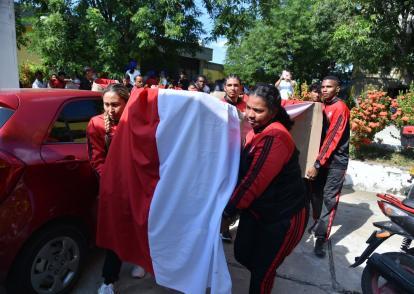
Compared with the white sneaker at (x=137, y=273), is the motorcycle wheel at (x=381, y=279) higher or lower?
higher

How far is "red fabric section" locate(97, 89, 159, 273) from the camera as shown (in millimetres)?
2344

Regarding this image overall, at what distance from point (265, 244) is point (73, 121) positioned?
6.27 ft

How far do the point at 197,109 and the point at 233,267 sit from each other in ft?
6.14

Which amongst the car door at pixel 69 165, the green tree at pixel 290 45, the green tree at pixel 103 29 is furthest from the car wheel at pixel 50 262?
the green tree at pixel 290 45

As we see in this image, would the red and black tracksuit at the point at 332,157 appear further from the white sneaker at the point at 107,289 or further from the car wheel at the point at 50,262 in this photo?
the car wheel at the point at 50,262

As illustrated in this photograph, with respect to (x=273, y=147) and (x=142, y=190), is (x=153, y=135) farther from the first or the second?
(x=273, y=147)

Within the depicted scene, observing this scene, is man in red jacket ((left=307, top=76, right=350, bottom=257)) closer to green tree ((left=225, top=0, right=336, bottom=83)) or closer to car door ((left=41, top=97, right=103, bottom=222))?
car door ((left=41, top=97, right=103, bottom=222))

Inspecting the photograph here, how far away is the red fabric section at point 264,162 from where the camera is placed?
2.08 metres

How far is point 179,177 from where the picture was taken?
90.1 inches

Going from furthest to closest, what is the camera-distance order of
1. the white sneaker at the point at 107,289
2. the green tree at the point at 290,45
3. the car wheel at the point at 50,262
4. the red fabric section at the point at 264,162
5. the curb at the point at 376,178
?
the green tree at the point at 290,45, the curb at the point at 376,178, the white sneaker at the point at 107,289, the car wheel at the point at 50,262, the red fabric section at the point at 264,162

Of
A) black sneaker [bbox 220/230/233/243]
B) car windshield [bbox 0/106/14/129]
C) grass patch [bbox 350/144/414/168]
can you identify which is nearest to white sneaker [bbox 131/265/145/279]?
black sneaker [bbox 220/230/233/243]

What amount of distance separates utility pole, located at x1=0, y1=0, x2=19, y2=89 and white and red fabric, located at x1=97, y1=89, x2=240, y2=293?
496 centimetres

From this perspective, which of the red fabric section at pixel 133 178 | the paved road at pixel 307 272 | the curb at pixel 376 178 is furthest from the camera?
the curb at pixel 376 178

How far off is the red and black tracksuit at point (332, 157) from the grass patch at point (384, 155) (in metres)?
3.41
